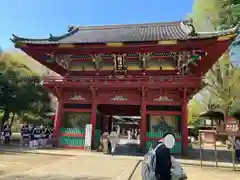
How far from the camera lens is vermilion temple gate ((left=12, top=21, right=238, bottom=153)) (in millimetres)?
14156

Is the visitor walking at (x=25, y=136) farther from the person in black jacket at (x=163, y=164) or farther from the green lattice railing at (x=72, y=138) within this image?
the person in black jacket at (x=163, y=164)

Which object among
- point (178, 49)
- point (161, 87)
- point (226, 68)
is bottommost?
point (161, 87)

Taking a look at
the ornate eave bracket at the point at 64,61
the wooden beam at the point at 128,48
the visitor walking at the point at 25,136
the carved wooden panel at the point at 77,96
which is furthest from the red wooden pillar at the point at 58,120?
the wooden beam at the point at 128,48

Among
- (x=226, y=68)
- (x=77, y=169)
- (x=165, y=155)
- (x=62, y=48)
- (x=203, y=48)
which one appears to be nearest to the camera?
(x=165, y=155)

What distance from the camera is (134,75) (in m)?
16.3

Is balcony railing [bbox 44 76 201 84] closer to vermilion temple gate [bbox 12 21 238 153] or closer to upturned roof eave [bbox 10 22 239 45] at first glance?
vermilion temple gate [bbox 12 21 238 153]

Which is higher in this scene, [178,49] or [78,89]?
[178,49]

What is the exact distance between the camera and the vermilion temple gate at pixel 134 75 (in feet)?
46.4

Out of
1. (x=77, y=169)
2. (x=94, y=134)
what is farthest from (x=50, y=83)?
(x=77, y=169)

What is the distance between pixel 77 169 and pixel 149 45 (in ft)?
27.0

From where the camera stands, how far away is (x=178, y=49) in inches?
562

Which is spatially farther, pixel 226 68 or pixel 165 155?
pixel 226 68

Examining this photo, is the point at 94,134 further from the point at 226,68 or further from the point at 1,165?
the point at 226,68

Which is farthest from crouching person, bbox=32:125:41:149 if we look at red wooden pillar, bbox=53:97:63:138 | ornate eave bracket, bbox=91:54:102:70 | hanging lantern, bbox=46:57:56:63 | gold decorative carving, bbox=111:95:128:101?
ornate eave bracket, bbox=91:54:102:70
